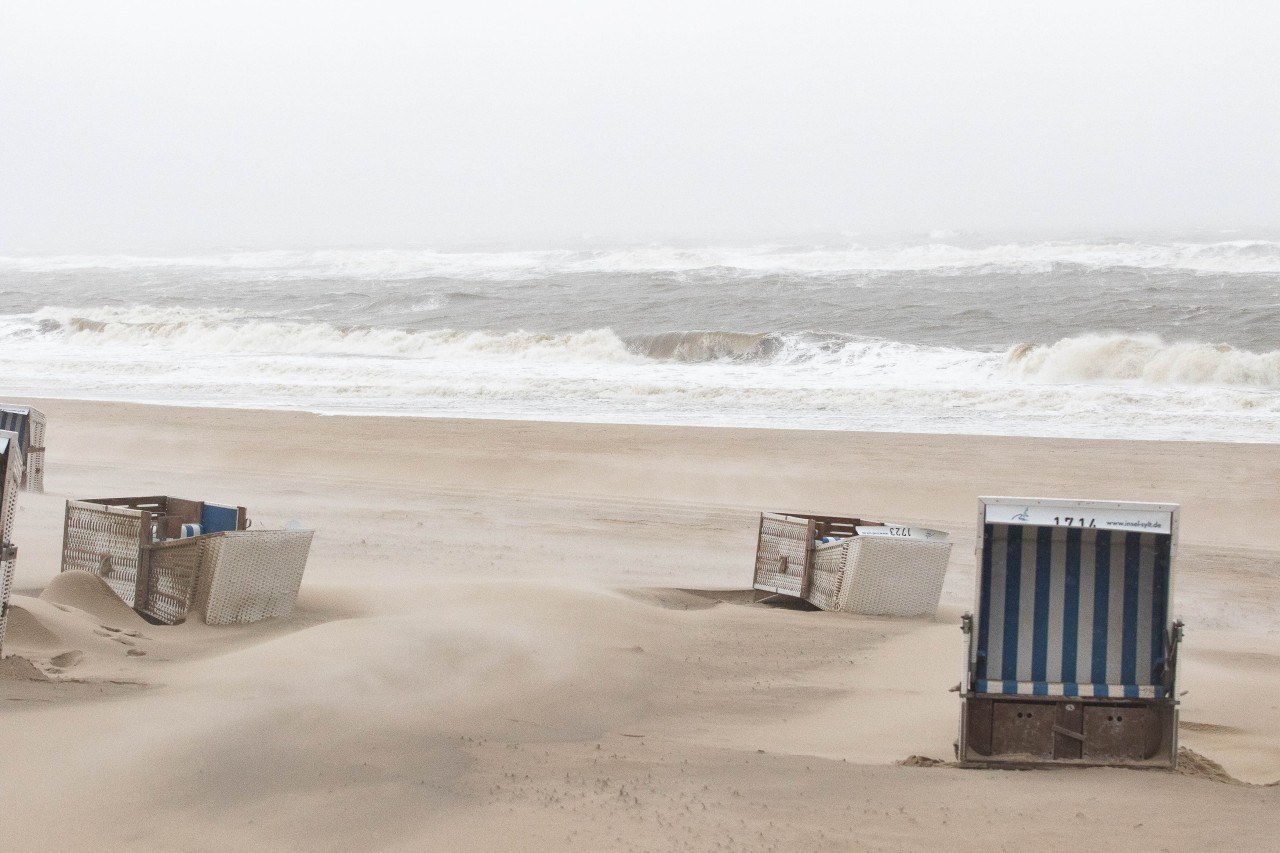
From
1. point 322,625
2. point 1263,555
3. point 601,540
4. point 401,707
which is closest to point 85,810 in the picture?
point 401,707

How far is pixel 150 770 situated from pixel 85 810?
0.34 m

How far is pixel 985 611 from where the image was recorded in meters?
5.75

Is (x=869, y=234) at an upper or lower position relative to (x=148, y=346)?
upper

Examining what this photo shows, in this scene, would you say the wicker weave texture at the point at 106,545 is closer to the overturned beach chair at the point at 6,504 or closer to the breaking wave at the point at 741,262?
the overturned beach chair at the point at 6,504

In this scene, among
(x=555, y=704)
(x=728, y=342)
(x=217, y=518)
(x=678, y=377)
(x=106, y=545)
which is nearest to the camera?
(x=555, y=704)

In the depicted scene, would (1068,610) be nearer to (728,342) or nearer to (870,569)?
(870,569)

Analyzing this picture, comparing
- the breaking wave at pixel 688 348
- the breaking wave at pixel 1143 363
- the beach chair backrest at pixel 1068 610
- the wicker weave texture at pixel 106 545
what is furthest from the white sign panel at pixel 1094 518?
the breaking wave at pixel 1143 363

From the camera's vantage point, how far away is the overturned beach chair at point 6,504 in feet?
18.8

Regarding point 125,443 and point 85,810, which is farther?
point 125,443

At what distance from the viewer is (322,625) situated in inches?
289

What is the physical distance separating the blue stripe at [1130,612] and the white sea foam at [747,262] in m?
44.4

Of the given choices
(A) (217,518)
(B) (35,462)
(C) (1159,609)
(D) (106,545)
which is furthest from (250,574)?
(B) (35,462)

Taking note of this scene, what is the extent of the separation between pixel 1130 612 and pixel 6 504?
198 inches

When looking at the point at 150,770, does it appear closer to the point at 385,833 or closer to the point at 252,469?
the point at 385,833
